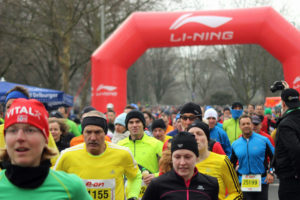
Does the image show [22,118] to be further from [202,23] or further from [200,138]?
[202,23]

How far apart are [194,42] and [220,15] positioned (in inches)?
45.4

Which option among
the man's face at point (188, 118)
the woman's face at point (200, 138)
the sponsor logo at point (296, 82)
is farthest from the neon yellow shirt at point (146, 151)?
the sponsor logo at point (296, 82)

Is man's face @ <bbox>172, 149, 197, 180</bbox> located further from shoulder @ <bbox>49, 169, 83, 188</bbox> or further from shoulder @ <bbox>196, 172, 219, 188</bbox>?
shoulder @ <bbox>49, 169, 83, 188</bbox>

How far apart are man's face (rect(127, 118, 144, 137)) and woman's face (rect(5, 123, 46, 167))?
11.8 ft

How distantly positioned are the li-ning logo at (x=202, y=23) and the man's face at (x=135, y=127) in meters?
7.49

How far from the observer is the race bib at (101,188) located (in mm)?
3934

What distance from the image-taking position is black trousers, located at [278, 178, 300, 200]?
4.85 metres

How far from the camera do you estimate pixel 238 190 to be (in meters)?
4.07

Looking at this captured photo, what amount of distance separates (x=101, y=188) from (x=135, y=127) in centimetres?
190

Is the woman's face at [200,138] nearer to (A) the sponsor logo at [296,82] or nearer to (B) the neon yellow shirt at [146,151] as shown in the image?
(B) the neon yellow shirt at [146,151]

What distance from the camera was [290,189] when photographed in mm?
4879

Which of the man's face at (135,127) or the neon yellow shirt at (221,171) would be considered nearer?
the neon yellow shirt at (221,171)

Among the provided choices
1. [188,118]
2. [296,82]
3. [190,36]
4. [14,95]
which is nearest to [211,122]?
[188,118]

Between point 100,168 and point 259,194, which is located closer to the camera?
point 100,168
